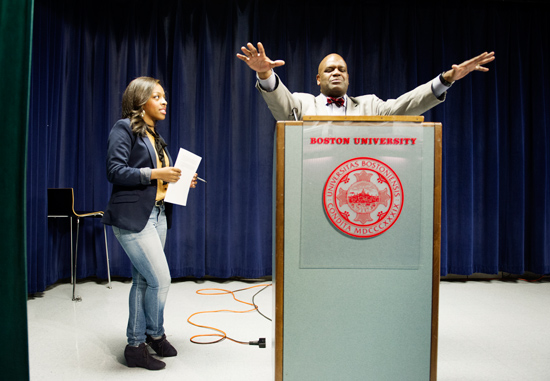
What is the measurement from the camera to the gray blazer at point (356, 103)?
1.75 meters

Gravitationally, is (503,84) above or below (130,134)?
above

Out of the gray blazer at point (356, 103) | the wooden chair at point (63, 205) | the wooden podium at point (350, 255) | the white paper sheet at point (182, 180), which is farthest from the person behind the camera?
the wooden chair at point (63, 205)

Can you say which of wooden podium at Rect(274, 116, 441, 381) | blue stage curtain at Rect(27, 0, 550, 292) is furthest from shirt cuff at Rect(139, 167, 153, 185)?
blue stage curtain at Rect(27, 0, 550, 292)

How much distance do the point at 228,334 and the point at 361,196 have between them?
1672 millimetres

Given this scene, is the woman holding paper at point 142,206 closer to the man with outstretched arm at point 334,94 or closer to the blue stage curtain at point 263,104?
the man with outstretched arm at point 334,94

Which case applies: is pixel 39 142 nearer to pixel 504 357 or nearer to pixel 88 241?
pixel 88 241

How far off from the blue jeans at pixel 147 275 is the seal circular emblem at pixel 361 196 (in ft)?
3.33

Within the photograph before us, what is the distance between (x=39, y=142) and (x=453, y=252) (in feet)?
12.9

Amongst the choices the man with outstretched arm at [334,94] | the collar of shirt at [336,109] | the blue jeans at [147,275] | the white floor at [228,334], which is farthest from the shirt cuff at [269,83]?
the white floor at [228,334]

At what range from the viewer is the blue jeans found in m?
2.00

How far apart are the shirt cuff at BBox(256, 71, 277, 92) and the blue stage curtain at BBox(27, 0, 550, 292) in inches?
95.2

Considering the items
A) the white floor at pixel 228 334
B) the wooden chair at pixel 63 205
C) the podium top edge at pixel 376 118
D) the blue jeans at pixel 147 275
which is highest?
the podium top edge at pixel 376 118

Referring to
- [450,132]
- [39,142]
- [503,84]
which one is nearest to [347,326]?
[39,142]

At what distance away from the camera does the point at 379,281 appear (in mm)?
1399
